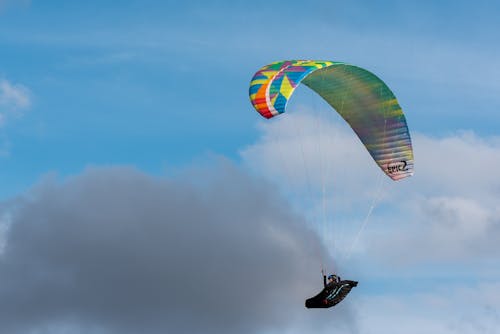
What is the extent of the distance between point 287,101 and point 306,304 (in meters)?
11.7

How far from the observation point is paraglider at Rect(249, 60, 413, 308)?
66.6m

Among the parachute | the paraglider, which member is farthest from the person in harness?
the parachute

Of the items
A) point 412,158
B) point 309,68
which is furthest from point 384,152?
point 309,68

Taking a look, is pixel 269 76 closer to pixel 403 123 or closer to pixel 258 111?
pixel 258 111

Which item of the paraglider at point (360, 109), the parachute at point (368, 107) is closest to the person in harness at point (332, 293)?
the paraglider at point (360, 109)

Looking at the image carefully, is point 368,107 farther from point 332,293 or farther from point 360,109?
point 332,293

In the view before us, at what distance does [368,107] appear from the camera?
231ft

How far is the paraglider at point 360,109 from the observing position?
2623 inches

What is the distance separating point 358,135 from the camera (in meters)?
71.9

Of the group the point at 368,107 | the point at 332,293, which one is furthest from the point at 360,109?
the point at 332,293

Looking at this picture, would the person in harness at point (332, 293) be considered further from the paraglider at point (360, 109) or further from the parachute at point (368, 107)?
the parachute at point (368, 107)

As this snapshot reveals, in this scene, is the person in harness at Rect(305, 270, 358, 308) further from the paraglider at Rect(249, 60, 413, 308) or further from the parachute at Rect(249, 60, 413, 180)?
the parachute at Rect(249, 60, 413, 180)

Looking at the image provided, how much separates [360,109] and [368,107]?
57 centimetres

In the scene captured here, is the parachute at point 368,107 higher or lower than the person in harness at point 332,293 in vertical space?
higher
